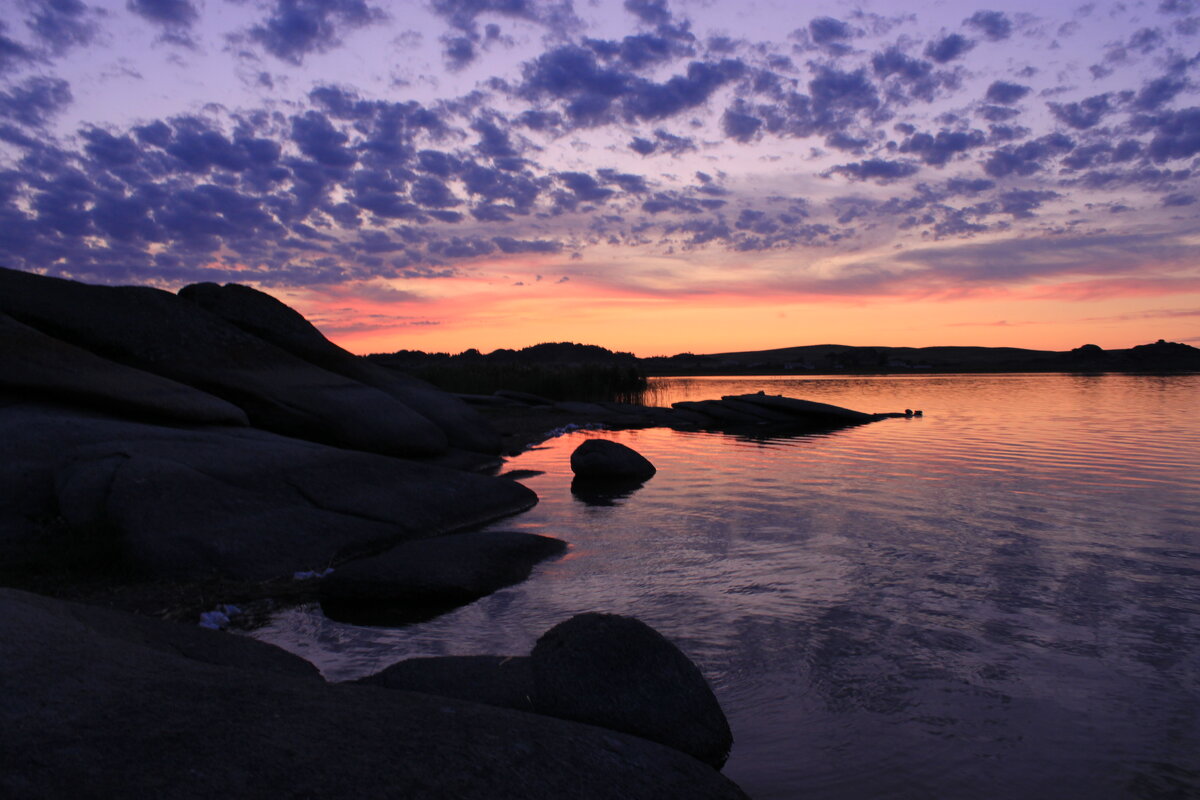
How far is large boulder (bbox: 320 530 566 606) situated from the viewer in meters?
7.04

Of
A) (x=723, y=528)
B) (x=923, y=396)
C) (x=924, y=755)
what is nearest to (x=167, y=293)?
(x=723, y=528)

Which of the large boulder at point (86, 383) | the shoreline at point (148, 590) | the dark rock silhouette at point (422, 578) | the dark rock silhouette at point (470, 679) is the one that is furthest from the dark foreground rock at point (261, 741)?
the large boulder at point (86, 383)

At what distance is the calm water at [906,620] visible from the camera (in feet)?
14.5

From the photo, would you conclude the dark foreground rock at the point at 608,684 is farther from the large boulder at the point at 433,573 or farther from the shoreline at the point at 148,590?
the shoreline at the point at 148,590

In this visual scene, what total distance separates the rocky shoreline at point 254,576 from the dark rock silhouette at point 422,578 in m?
0.03

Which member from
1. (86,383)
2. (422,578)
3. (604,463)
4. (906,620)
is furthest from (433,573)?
(604,463)

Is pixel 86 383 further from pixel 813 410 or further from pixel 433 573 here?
pixel 813 410

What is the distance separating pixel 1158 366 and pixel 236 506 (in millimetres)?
95802

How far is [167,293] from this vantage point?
13.9 meters

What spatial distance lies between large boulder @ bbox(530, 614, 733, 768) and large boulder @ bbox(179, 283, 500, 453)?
1320 cm

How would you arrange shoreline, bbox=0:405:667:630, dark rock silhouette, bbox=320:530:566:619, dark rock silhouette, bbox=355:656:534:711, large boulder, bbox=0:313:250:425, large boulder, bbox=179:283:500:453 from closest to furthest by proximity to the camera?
1. dark rock silhouette, bbox=355:656:534:711
2. shoreline, bbox=0:405:667:630
3. dark rock silhouette, bbox=320:530:566:619
4. large boulder, bbox=0:313:250:425
5. large boulder, bbox=179:283:500:453

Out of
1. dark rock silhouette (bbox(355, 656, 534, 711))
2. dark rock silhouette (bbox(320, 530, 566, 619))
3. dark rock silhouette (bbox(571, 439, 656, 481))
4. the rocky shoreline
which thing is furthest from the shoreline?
dark rock silhouette (bbox(571, 439, 656, 481))

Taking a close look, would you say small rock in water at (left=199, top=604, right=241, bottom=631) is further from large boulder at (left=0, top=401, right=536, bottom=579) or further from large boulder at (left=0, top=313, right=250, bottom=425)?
large boulder at (left=0, top=313, right=250, bottom=425)

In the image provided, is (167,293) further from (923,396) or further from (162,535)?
(923,396)
